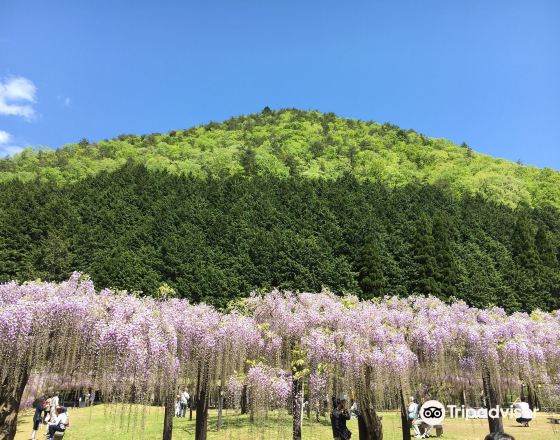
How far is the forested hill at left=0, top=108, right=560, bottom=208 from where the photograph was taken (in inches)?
2795

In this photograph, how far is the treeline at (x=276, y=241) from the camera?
133 feet

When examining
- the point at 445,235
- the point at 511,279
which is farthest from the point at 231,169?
the point at 511,279

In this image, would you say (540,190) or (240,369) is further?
(540,190)

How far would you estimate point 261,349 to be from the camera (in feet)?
52.0

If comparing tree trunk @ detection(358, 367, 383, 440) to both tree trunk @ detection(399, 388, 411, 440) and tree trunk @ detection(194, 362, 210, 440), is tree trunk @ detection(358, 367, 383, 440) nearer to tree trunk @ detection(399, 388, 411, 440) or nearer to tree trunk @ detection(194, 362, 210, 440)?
tree trunk @ detection(399, 388, 411, 440)

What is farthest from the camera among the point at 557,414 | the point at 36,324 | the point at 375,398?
the point at 557,414

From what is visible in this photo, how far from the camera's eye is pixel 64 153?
3150 inches

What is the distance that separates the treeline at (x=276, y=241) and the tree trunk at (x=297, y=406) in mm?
22856

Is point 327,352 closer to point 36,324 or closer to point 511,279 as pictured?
point 36,324

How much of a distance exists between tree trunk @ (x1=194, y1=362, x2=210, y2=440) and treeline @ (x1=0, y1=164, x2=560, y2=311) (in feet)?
73.2

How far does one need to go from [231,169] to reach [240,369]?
210 feet

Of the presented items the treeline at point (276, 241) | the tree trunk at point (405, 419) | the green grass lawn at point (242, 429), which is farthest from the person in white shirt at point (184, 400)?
the tree trunk at point (405, 419)

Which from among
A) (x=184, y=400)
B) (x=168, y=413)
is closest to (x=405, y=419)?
(x=168, y=413)

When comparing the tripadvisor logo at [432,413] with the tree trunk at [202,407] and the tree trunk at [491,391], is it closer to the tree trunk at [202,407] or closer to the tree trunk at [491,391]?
the tree trunk at [491,391]
